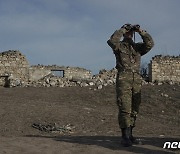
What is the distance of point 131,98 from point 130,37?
3.24ft

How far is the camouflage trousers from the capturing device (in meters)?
5.88

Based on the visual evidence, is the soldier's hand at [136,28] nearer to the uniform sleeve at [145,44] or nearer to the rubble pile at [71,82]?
the uniform sleeve at [145,44]

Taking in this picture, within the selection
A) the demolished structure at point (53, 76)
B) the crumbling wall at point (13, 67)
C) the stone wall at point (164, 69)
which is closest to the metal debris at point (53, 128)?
the demolished structure at point (53, 76)

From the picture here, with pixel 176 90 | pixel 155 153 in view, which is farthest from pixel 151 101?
pixel 155 153

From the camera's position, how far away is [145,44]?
621cm

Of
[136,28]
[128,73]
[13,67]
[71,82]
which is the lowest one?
[128,73]

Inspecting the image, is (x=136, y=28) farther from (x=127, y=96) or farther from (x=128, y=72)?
(x=127, y=96)

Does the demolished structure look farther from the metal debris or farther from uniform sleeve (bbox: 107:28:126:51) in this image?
uniform sleeve (bbox: 107:28:126:51)

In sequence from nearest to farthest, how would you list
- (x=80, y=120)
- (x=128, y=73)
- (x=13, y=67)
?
1. (x=128, y=73)
2. (x=80, y=120)
3. (x=13, y=67)

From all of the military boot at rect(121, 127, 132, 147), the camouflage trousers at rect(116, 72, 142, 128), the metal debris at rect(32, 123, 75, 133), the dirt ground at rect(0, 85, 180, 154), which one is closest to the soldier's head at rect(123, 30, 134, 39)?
the camouflage trousers at rect(116, 72, 142, 128)

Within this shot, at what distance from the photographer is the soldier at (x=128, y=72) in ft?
19.3

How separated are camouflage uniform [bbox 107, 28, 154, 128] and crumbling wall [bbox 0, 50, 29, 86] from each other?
1647 cm

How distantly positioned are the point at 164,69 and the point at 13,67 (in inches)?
339

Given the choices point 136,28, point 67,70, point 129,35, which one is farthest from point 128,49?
point 67,70
